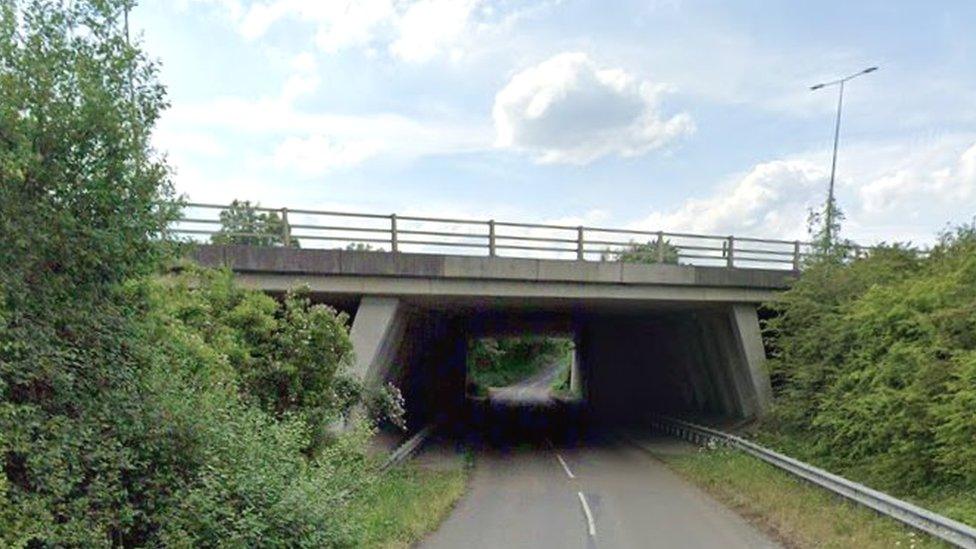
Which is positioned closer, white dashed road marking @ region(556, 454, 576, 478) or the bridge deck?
the bridge deck

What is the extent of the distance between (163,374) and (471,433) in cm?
1896

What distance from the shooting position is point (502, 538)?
9828 mm

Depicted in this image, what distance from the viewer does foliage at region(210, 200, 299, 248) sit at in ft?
50.8

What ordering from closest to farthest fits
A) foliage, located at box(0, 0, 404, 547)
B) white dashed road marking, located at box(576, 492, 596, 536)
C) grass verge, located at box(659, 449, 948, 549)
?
foliage, located at box(0, 0, 404, 547), grass verge, located at box(659, 449, 948, 549), white dashed road marking, located at box(576, 492, 596, 536)

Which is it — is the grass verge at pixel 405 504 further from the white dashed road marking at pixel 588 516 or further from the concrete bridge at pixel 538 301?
the concrete bridge at pixel 538 301

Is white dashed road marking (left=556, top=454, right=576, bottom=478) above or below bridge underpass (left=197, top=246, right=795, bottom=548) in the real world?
below

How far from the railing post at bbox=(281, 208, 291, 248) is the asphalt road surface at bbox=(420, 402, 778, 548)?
714cm

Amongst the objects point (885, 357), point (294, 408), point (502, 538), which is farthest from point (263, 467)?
point (885, 357)

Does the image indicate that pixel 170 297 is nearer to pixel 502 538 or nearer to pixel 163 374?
pixel 163 374

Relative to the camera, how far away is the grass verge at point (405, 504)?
928 cm

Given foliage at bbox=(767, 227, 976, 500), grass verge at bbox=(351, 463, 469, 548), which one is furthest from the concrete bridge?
grass verge at bbox=(351, 463, 469, 548)

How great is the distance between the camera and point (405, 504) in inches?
447

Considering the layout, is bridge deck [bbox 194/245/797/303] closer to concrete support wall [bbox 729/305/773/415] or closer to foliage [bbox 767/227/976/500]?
concrete support wall [bbox 729/305/773/415]

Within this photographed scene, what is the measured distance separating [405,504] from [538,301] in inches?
349
